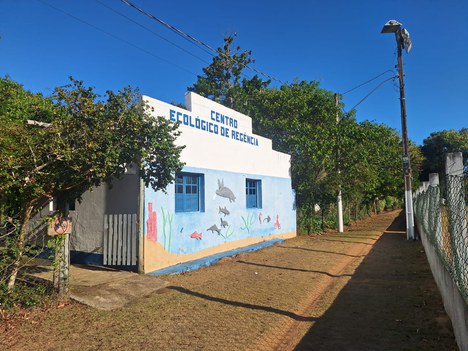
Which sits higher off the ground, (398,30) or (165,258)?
(398,30)

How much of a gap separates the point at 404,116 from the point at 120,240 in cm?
1242

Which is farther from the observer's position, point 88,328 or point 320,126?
point 320,126

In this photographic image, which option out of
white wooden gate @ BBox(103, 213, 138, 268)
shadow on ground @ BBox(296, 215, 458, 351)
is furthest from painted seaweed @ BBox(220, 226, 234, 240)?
shadow on ground @ BBox(296, 215, 458, 351)

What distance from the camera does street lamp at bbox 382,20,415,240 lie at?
48.0 feet

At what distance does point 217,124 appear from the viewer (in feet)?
37.0

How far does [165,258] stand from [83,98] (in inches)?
163

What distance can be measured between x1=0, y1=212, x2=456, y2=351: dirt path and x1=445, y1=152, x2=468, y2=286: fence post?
38.2 inches

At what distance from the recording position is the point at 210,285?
7.56 metres

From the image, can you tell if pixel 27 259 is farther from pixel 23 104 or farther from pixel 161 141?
pixel 23 104

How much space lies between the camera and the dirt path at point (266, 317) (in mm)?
4617

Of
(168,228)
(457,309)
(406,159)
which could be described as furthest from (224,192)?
(406,159)

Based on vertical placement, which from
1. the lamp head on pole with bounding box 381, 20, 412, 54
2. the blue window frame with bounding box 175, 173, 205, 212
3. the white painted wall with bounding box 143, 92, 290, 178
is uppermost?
the lamp head on pole with bounding box 381, 20, 412, 54

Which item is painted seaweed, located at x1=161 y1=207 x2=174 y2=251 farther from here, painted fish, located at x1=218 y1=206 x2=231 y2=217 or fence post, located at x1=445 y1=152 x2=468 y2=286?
fence post, located at x1=445 y1=152 x2=468 y2=286

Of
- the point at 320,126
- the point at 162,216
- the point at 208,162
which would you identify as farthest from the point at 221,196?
the point at 320,126
